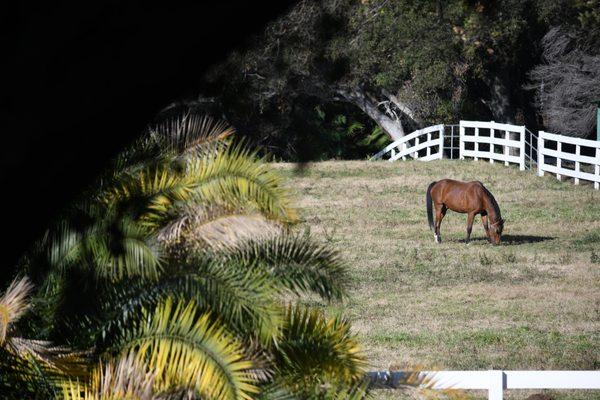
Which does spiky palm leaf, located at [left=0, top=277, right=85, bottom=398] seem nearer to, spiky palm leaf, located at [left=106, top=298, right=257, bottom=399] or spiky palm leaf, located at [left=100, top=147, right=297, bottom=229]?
spiky palm leaf, located at [left=106, top=298, right=257, bottom=399]

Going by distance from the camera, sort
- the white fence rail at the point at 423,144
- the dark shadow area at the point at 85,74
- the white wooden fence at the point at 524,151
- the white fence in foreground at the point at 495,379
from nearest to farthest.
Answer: the dark shadow area at the point at 85,74, the white fence in foreground at the point at 495,379, the white wooden fence at the point at 524,151, the white fence rail at the point at 423,144

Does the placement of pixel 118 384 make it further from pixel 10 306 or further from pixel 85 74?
pixel 85 74

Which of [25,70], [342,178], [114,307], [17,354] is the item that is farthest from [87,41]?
[342,178]

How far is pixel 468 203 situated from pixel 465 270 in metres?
1.98

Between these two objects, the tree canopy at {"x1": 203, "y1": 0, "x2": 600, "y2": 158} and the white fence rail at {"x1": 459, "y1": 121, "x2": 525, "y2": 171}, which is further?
the white fence rail at {"x1": 459, "y1": 121, "x2": 525, "y2": 171}

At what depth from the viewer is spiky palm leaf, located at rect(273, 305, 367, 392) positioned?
23.7ft

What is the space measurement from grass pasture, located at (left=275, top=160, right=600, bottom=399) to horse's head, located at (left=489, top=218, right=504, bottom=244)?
146 mm

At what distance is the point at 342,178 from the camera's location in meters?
25.4

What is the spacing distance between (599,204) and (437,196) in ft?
16.3

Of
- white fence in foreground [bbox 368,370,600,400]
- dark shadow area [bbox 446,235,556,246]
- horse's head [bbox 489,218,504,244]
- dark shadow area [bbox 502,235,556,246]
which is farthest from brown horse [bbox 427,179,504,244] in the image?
white fence in foreground [bbox 368,370,600,400]

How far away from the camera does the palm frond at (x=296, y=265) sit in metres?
7.75

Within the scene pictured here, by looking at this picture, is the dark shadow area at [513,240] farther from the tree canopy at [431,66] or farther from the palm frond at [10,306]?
the palm frond at [10,306]

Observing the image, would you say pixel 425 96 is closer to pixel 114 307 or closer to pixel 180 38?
pixel 114 307

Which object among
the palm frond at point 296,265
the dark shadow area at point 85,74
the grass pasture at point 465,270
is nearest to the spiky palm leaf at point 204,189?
the palm frond at point 296,265
